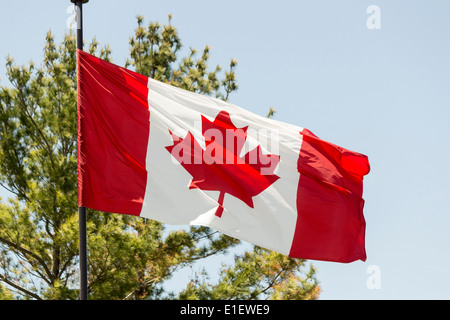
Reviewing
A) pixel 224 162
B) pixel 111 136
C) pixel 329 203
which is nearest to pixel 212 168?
pixel 224 162

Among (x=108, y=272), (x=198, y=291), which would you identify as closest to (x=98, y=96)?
(x=108, y=272)

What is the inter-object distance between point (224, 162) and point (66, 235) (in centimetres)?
409

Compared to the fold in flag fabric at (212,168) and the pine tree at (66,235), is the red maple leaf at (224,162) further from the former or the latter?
the pine tree at (66,235)

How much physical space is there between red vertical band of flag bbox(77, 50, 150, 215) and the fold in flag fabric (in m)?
0.01

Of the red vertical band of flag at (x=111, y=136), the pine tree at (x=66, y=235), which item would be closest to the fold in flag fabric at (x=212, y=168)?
the red vertical band of flag at (x=111, y=136)

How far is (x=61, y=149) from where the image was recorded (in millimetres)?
11133

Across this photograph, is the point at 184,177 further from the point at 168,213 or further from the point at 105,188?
the point at 105,188

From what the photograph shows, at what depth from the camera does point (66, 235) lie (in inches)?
377

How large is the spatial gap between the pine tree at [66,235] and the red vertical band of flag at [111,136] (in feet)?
12.4

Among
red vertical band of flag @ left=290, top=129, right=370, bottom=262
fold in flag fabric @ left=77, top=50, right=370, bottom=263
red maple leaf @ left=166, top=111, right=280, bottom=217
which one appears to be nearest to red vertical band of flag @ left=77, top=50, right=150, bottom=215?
fold in flag fabric @ left=77, top=50, right=370, bottom=263

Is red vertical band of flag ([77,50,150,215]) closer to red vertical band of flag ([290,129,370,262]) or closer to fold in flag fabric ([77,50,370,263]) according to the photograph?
fold in flag fabric ([77,50,370,263])

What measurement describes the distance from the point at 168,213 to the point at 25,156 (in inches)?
243

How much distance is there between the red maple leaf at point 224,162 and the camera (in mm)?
6379

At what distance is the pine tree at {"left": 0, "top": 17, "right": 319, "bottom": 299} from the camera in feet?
33.3
